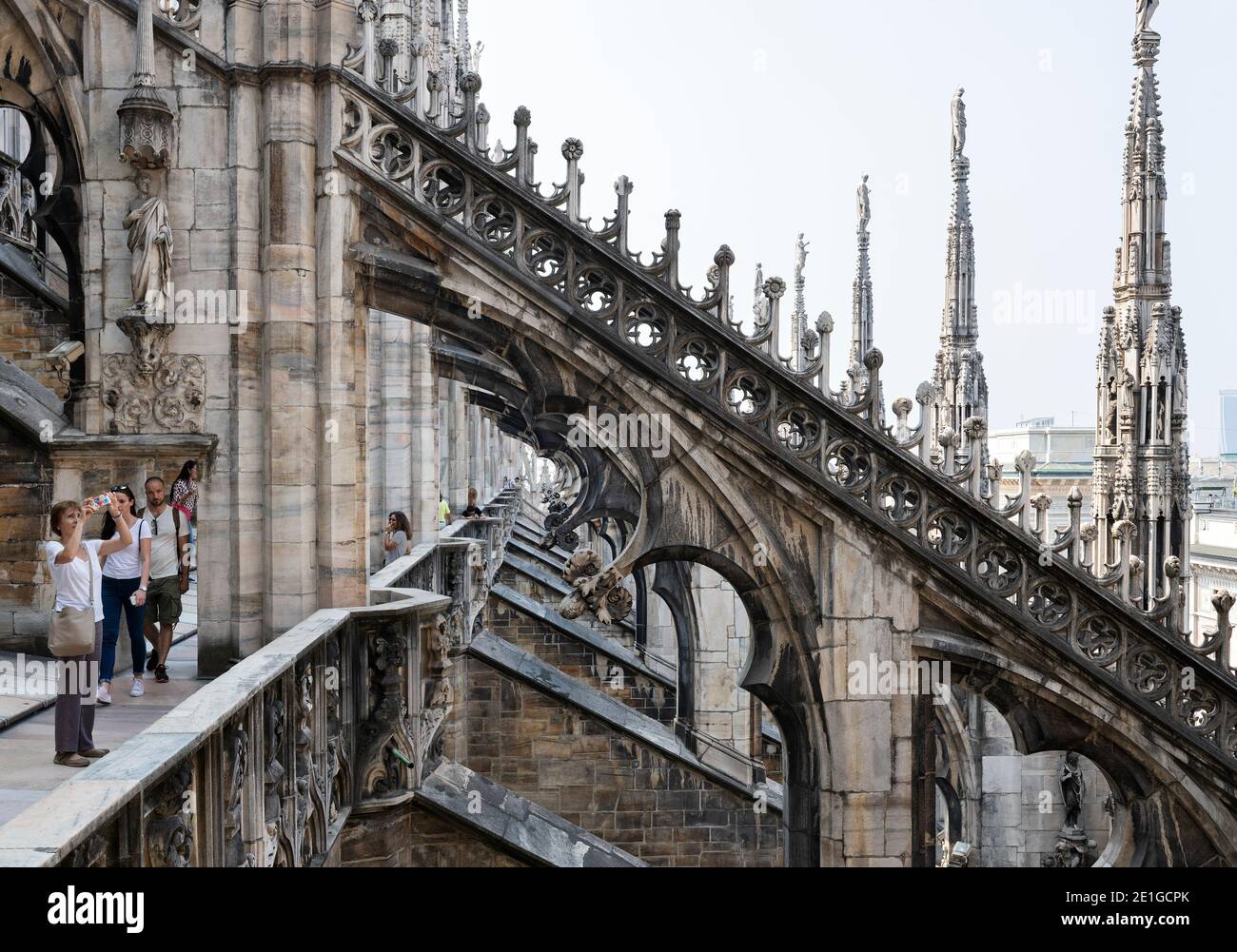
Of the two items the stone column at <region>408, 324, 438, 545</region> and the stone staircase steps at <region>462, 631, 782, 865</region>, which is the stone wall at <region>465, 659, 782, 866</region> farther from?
the stone column at <region>408, 324, 438, 545</region>

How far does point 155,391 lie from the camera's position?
8.31 m

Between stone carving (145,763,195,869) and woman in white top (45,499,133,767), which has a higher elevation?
woman in white top (45,499,133,767)

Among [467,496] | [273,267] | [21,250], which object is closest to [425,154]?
[273,267]

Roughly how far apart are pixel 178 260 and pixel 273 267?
24.2 inches

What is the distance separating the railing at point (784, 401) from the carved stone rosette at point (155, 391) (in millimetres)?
1743

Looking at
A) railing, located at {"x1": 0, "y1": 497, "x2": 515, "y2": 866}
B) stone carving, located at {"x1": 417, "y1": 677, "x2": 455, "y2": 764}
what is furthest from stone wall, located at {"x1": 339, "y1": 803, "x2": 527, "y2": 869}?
stone carving, located at {"x1": 417, "y1": 677, "x2": 455, "y2": 764}

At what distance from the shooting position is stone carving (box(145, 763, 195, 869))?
4297 mm

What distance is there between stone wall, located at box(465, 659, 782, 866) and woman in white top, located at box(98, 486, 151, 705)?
7.73 meters

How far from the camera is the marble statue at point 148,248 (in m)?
8.07

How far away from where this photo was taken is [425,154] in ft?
27.6

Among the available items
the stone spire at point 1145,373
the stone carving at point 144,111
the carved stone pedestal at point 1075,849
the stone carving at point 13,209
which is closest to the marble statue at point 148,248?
the stone carving at point 144,111

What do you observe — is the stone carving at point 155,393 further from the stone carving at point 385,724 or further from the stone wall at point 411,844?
the stone wall at point 411,844

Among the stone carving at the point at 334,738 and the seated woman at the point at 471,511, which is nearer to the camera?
the stone carving at the point at 334,738
